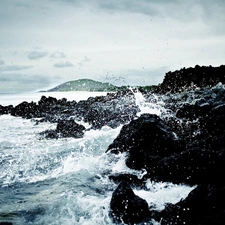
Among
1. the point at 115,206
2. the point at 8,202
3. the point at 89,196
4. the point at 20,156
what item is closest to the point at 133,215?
the point at 115,206

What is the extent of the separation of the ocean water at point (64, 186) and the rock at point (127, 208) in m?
0.25

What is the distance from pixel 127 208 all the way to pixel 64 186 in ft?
10.2

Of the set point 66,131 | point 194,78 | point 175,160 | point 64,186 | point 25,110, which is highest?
point 194,78

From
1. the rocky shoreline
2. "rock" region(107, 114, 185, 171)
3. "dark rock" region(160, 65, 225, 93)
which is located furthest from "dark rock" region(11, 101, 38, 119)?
"rock" region(107, 114, 185, 171)

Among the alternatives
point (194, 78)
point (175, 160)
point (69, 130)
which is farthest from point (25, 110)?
point (175, 160)

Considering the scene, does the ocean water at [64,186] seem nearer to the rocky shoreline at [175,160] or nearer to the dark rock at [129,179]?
the dark rock at [129,179]

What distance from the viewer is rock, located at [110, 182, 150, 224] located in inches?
218

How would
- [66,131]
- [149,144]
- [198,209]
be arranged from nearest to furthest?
1. [198,209]
2. [149,144]
3. [66,131]

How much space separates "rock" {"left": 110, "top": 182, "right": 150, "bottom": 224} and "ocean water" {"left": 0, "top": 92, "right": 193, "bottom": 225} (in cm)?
25

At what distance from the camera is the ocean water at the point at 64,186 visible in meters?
6.25

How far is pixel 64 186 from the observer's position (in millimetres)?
8156

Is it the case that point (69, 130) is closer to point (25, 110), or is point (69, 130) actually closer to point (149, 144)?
point (149, 144)

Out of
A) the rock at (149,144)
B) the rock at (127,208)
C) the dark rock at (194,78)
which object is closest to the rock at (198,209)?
the rock at (127,208)

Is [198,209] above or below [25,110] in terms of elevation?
below
